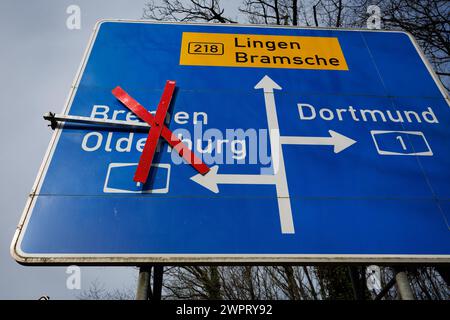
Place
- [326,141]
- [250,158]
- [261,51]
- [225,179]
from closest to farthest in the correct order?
[225,179] < [250,158] < [326,141] < [261,51]

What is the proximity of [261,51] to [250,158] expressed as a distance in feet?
4.29

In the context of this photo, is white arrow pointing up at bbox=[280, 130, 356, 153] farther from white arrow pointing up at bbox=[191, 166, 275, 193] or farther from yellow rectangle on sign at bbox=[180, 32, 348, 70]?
yellow rectangle on sign at bbox=[180, 32, 348, 70]

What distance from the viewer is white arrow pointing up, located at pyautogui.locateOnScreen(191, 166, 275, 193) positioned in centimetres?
192

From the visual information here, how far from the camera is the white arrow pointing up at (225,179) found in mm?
1922

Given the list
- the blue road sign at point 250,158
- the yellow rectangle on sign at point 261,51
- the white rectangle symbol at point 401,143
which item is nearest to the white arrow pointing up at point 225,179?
the blue road sign at point 250,158

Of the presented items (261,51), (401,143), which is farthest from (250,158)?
(261,51)

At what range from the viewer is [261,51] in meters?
2.83

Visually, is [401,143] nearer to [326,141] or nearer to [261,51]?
[326,141]

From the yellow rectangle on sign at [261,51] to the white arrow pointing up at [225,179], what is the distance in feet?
3.92

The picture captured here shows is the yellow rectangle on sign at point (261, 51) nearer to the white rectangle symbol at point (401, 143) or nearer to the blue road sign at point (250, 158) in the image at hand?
the blue road sign at point (250, 158)
